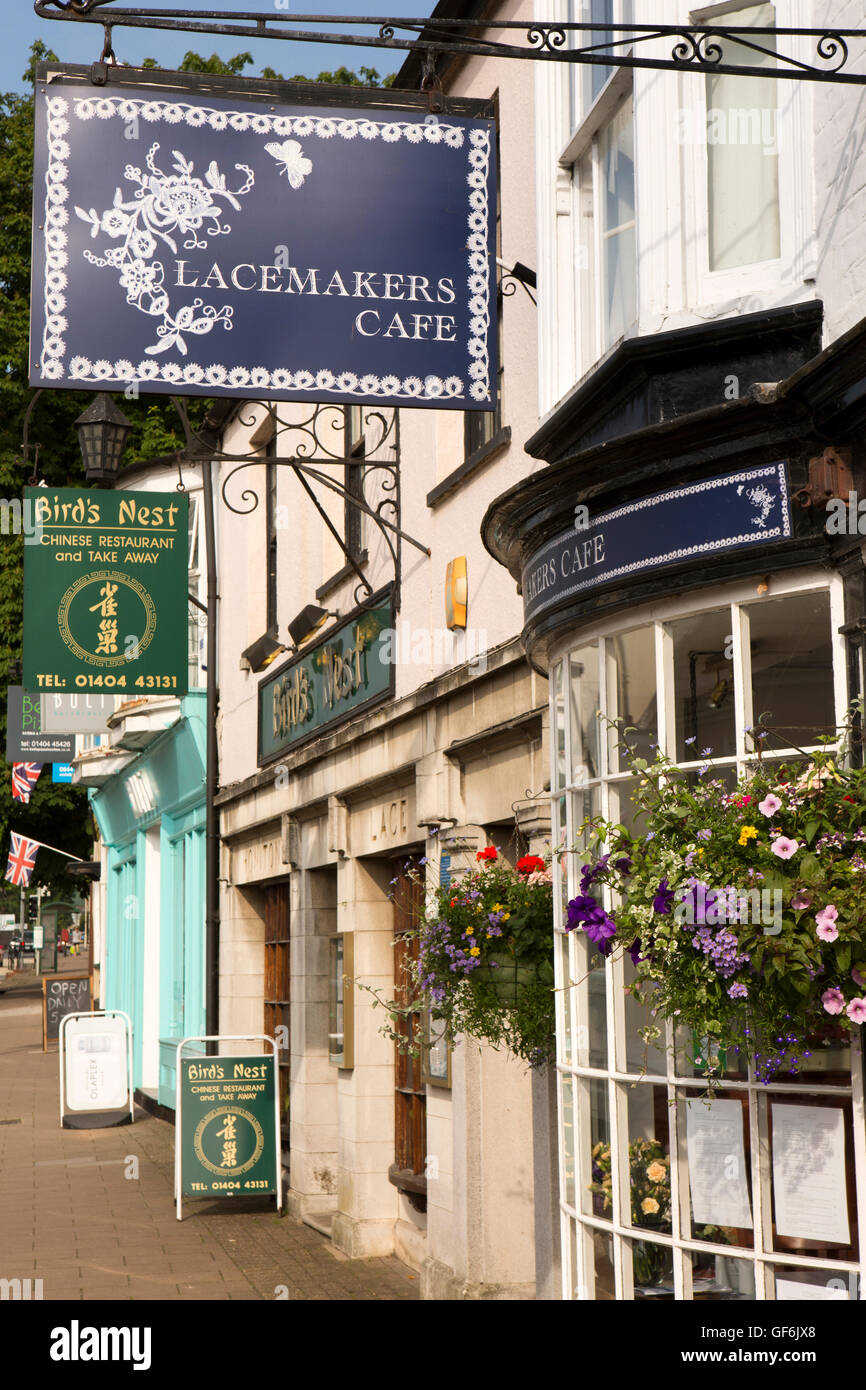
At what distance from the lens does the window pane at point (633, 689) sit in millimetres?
5391

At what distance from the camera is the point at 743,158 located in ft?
18.7

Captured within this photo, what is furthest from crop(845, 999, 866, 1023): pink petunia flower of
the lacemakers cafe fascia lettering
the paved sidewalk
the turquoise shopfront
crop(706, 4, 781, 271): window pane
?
the turquoise shopfront

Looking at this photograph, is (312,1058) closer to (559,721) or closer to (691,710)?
(559,721)

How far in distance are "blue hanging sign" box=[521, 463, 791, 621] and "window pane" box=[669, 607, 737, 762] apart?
9.4 inches

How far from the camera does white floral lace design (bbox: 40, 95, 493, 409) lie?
20.9 ft

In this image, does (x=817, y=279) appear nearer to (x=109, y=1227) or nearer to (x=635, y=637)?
(x=635, y=637)

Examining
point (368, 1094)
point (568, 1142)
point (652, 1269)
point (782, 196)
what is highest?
point (782, 196)

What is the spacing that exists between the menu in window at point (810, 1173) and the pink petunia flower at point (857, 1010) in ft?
1.61

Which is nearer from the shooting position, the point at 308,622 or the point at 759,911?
the point at 759,911

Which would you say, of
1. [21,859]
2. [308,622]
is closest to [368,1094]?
[308,622]

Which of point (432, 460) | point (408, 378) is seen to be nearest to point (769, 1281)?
point (408, 378)

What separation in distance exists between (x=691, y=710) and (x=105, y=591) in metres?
8.73

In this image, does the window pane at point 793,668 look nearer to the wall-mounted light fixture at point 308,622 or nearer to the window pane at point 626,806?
the window pane at point 626,806

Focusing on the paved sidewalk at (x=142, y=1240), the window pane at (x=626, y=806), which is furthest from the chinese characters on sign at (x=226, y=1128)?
the window pane at (x=626, y=806)
